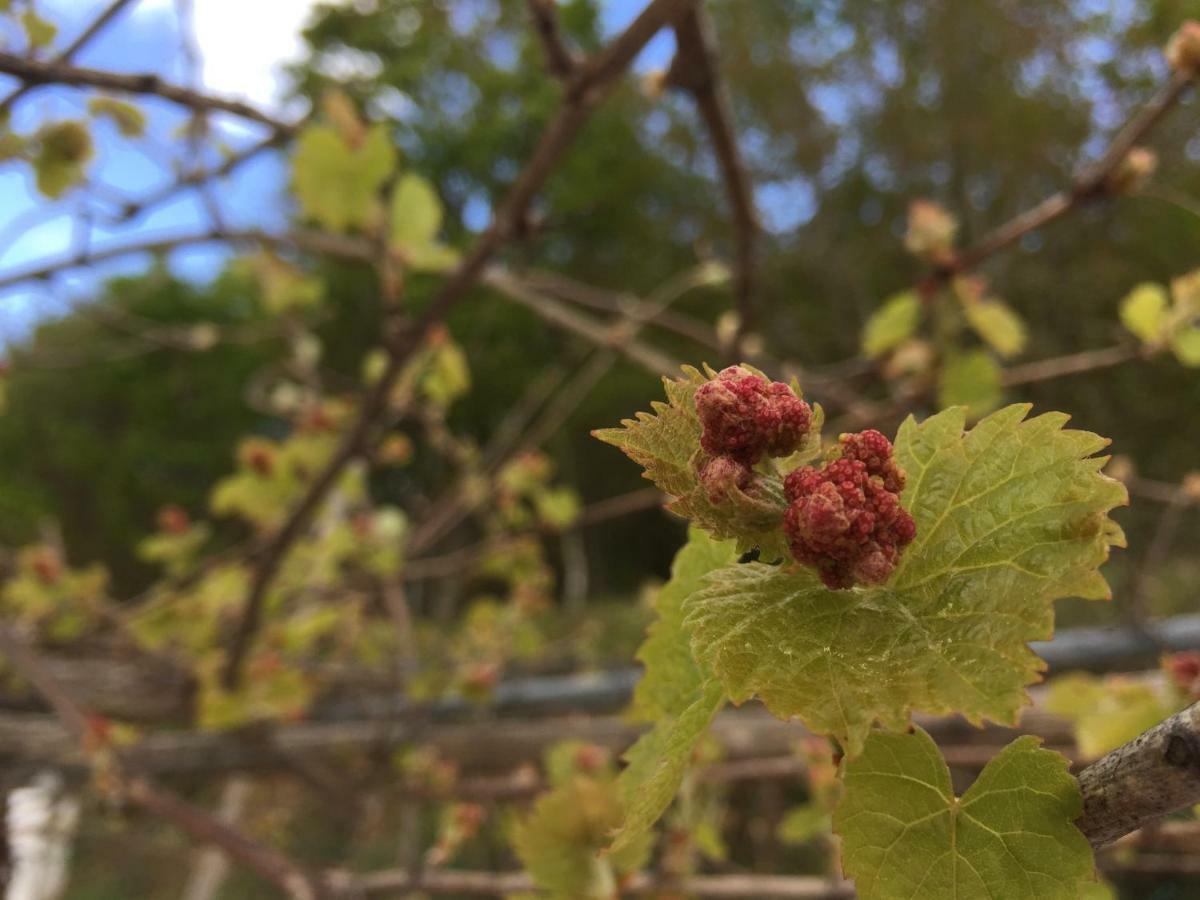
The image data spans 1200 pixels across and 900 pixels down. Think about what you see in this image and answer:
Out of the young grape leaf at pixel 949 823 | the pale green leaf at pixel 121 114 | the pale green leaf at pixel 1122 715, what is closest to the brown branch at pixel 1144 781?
the young grape leaf at pixel 949 823

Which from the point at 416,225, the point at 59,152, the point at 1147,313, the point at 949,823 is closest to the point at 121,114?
the point at 59,152

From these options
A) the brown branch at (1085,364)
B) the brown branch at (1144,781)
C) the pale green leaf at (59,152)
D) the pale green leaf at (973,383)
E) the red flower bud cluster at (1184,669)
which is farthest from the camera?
the pale green leaf at (973,383)

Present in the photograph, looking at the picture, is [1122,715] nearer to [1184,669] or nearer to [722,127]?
[1184,669]

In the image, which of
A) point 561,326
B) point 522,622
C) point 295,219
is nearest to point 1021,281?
point 522,622

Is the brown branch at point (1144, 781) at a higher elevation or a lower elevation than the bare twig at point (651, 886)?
higher

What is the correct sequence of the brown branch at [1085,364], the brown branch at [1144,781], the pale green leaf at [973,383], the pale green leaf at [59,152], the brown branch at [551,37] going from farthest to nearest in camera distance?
the pale green leaf at [973,383] < the brown branch at [1085,364] < the pale green leaf at [59,152] < the brown branch at [551,37] < the brown branch at [1144,781]

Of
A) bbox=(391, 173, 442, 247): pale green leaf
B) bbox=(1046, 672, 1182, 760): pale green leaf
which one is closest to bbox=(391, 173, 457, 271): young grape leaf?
bbox=(391, 173, 442, 247): pale green leaf

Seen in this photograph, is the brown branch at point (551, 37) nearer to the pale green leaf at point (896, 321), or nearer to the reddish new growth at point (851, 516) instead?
the reddish new growth at point (851, 516)
